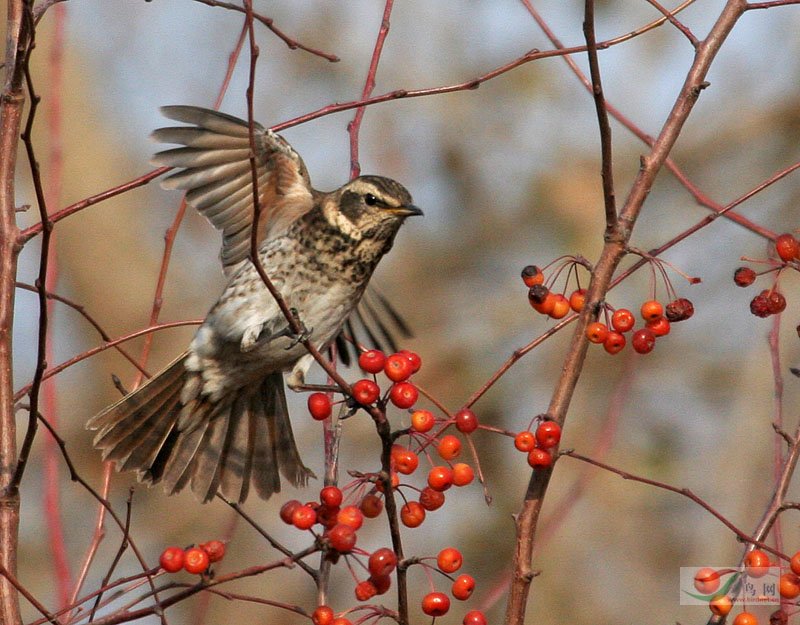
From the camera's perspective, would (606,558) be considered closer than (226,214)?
No

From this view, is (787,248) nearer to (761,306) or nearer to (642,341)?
(761,306)

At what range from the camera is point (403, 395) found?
2.37m

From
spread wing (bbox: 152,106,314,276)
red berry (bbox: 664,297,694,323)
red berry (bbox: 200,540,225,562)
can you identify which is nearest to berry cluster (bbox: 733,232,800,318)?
red berry (bbox: 664,297,694,323)

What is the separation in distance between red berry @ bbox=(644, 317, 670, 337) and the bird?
1.38m

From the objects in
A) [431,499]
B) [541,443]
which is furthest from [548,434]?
[431,499]

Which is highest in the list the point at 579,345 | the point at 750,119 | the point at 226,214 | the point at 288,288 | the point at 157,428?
the point at 750,119

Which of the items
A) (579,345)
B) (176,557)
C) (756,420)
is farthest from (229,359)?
(756,420)

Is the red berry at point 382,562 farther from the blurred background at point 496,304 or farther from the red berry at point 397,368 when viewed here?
the blurred background at point 496,304

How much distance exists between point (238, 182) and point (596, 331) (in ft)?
6.88

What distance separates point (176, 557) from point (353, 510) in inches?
17.1

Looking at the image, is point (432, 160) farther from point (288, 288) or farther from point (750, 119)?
point (288, 288)

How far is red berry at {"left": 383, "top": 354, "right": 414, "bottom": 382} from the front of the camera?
2432mm

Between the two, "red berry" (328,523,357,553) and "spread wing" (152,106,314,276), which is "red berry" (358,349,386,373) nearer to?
"red berry" (328,523,357,553)

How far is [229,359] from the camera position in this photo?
418cm
